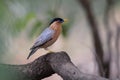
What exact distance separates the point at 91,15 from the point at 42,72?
147 centimetres

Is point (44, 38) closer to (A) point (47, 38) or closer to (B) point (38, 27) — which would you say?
(A) point (47, 38)

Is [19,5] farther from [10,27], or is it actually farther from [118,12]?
[118,12]

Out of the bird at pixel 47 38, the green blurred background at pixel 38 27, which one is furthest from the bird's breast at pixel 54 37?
the green blurred background at pixel 38 27

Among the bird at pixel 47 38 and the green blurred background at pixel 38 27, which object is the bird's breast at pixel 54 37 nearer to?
the bird at pixel 47 38

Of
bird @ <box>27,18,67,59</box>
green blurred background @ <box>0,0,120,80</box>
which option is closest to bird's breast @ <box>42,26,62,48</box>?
bird @ <box>27,18,67,59</box>

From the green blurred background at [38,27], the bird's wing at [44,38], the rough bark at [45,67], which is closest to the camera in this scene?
the green blurred background at [38,27]

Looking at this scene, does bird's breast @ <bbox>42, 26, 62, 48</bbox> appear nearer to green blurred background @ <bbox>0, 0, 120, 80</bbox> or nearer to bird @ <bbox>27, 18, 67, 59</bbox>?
bird @ <bbox>27, 18, 67, 59</bbox>

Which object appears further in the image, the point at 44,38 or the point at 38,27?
the point at 38,27

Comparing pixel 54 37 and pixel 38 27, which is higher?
pixel 54 37

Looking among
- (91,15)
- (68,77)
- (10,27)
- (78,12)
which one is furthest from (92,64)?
(10,27)

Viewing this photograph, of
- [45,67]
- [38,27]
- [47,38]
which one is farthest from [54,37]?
[38,27]

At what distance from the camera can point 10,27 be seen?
121 centimetres

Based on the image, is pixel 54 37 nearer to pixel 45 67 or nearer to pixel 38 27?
pixel 45 67

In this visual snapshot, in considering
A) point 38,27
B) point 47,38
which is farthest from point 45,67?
point 38,27
